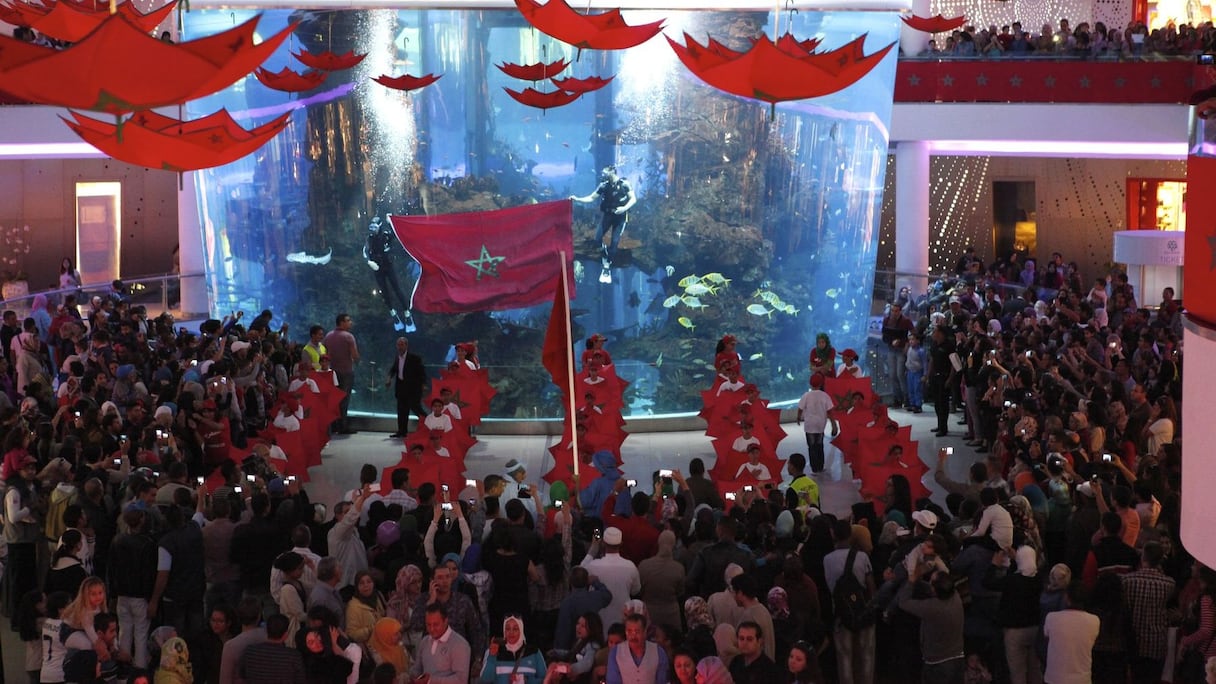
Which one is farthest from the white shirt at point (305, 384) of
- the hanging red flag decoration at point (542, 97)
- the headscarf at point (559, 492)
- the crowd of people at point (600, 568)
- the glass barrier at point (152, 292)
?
the glass barrier at point (152, 292)

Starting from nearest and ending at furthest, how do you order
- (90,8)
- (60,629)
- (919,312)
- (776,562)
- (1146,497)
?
(60,629), (776,562), (1146,497), (90,8), (919,312)

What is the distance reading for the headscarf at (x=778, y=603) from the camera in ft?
29.5

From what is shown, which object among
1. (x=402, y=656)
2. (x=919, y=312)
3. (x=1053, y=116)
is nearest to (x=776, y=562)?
(x=402, y=656)

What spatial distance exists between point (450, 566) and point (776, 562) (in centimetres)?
200

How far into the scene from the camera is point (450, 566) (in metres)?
8.77

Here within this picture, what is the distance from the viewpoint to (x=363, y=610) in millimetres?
8859

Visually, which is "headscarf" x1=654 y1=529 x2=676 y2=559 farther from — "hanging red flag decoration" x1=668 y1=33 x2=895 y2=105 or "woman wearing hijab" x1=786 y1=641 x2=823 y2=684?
"hanging red flag decoration" x1=668 y1=33 x2=895 y2=105

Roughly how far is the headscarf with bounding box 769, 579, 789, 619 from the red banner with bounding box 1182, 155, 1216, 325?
3810 millimetres

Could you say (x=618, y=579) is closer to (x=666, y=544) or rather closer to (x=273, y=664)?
(x=666, y=544)

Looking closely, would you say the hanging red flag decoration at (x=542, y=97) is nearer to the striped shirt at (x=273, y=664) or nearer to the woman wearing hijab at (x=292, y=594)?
the woman wearing hijab at (x=292, y=594)

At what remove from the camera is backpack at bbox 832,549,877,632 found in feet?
30.9

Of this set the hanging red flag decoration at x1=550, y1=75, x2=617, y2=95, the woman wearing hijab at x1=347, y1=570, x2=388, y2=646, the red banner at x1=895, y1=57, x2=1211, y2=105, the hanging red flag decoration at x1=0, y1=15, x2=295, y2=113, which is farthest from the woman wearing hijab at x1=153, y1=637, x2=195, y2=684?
the red banner at x1=895, y1=57, x2=1211, y2=105

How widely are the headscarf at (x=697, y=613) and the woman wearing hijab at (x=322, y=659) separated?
1.96 metres

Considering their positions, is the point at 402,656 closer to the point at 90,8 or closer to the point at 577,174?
the point at 90,8
